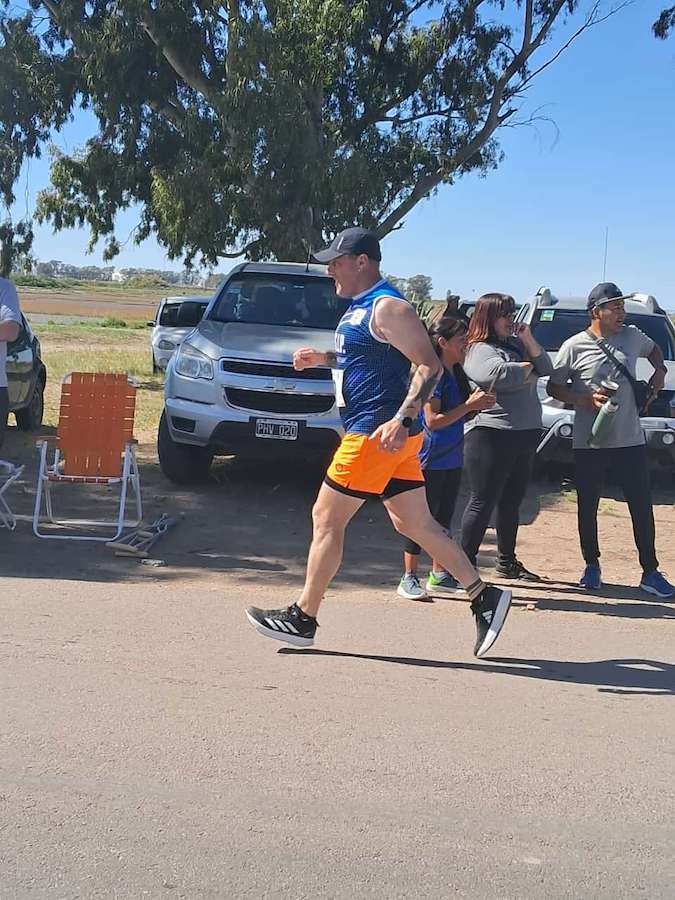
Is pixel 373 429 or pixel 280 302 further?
pixel 280 302

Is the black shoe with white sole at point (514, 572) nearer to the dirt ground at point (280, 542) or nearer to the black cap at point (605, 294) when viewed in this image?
the dirt ground at point (280, 542)

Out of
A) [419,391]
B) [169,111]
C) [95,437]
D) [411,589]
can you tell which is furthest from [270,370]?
[169,111]

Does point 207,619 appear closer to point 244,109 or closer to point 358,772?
point 358,772

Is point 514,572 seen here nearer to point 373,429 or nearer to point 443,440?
point 443,440

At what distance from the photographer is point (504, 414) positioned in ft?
21.0

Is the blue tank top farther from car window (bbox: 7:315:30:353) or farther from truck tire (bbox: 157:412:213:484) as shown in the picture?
car window (bbox: 7:315:30:353)

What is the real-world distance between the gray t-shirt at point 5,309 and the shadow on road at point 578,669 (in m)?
3.05

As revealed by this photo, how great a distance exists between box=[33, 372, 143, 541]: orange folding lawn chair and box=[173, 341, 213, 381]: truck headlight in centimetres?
79

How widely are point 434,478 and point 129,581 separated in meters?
1.98

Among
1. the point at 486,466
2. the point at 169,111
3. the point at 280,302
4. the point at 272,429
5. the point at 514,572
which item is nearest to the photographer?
the point at 486,466

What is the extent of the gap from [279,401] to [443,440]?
2.36m

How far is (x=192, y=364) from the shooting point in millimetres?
8930

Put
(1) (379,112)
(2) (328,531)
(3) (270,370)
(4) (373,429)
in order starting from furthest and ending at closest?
(1) (379,112) < (3) (270,370) < (2) (328,531) < (4) (373,429)

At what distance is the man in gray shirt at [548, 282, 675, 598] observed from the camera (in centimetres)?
660
